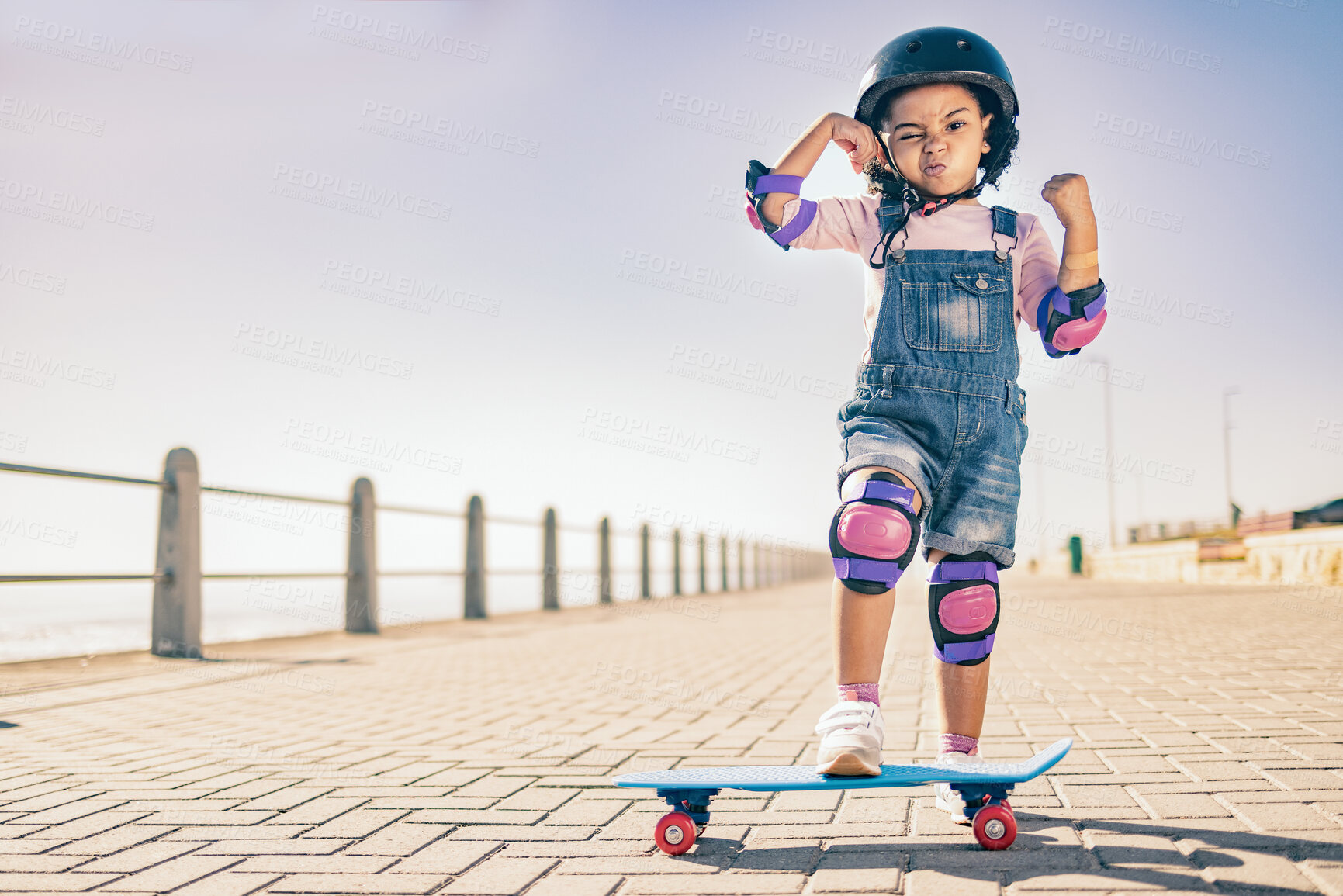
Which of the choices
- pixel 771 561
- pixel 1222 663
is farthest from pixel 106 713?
pixel 771 561

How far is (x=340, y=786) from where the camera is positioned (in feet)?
10.3

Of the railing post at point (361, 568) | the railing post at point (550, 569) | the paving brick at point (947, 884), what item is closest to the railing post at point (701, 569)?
the railing post at point (550, 569)

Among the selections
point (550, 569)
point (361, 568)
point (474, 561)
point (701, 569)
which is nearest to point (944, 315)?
point (361, 568)

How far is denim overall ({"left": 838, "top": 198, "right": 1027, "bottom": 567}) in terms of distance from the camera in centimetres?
253

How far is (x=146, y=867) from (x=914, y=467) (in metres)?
1.96

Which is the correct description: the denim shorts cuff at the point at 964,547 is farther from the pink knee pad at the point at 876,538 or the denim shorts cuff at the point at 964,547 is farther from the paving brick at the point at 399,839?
the paving brick at the point at 399,839

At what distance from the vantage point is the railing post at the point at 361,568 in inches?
373

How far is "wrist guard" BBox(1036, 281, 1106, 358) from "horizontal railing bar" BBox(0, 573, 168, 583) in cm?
535

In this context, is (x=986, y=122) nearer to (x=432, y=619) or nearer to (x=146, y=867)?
(x=146, y=867)

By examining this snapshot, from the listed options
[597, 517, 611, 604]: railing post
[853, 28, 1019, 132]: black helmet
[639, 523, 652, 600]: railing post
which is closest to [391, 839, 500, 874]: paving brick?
[853, 28, 1019, 132]: black helmet

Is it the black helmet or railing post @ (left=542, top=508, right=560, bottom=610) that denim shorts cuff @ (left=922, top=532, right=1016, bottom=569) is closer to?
the black helmet

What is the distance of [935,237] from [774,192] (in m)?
0.44

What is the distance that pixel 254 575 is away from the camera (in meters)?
7.78

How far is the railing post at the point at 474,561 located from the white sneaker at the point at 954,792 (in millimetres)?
9707
